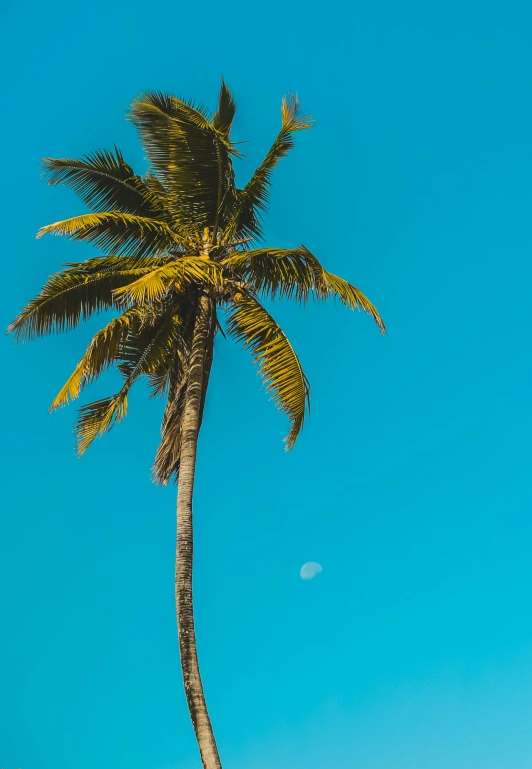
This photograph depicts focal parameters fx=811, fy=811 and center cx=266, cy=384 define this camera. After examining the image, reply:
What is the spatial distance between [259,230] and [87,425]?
5.21m

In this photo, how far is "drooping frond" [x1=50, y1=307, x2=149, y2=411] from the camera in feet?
44.8

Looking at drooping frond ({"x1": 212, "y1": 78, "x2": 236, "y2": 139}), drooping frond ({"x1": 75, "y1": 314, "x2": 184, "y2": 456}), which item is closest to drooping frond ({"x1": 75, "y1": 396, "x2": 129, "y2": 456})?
drooping frond ({"x1": 75, "y1": 314, "x2": 184, "y2": 456})

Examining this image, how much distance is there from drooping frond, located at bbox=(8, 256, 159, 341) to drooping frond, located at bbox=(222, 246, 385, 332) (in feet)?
5.75

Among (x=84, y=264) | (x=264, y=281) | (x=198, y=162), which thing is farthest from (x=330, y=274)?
(x=84, y=264)

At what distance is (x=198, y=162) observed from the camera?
51.1 feet

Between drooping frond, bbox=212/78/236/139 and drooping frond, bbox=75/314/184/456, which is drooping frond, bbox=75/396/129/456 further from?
drooping frond, bbox=212/78/236/139

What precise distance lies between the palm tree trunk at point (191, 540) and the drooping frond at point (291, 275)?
996 millimetres

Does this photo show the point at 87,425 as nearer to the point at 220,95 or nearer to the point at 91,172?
the point at 91,172

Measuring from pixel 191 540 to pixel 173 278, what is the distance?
4.47m

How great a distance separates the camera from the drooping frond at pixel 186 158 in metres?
15.2

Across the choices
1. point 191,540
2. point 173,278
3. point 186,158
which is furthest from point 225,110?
point 191,540

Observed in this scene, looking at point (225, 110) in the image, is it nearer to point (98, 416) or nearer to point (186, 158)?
point (186, 158)

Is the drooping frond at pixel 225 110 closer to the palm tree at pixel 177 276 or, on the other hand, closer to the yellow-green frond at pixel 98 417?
the palm tree at pixel 177 276

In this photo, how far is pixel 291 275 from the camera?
15.1 meters
